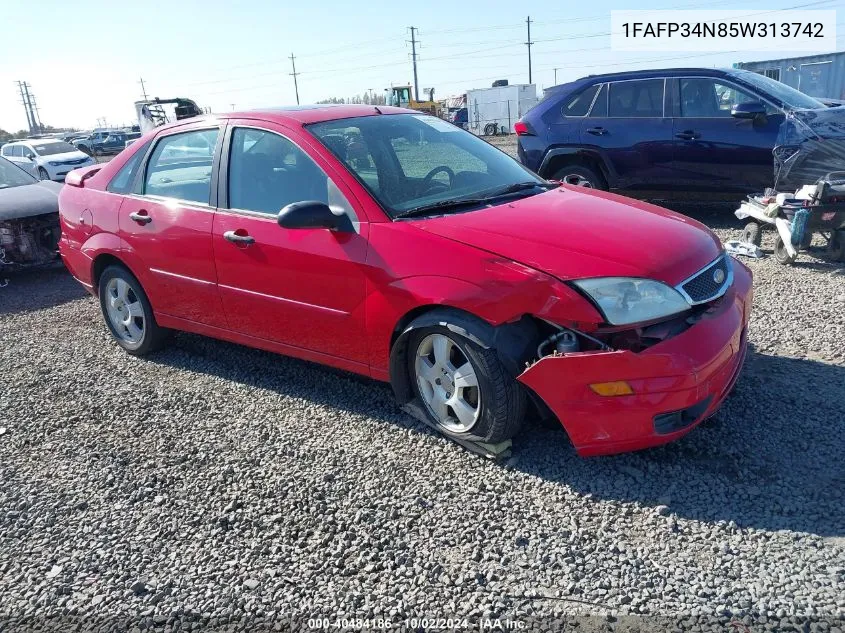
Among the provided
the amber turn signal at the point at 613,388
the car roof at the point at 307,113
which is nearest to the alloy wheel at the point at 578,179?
the car roof at the point at 307,113

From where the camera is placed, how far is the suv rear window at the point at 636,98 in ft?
26.9

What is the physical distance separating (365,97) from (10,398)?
60.2 meters

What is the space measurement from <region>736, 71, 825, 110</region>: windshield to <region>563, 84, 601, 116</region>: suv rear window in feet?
5.39

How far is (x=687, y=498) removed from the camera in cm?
299

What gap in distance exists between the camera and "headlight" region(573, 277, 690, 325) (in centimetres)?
301

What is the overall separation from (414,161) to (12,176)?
22.6 ft

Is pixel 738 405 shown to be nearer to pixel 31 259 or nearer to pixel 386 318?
pixel 386 318

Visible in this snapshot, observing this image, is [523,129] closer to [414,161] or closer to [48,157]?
[414,161]

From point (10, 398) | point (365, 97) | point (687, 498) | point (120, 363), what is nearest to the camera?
point (687, 498)

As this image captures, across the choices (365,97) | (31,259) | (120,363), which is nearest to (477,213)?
(120,363)

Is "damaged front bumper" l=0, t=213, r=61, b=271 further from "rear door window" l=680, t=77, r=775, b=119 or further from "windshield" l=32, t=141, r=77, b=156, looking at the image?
"windshield" l=32, t=141, r=77, b=156

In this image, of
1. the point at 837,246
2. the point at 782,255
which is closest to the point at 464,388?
the point at 782,255

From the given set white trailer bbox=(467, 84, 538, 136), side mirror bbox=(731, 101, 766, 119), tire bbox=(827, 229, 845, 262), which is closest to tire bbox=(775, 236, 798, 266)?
tire bbox=(827, 229, 845, 262)

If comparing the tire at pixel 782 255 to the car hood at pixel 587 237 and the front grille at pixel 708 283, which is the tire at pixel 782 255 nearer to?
the car hood at pixel 587 237
